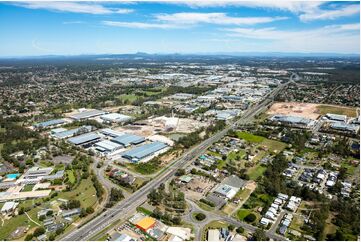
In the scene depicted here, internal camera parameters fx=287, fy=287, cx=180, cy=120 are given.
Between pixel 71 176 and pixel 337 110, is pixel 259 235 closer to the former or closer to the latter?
pixel 71 176

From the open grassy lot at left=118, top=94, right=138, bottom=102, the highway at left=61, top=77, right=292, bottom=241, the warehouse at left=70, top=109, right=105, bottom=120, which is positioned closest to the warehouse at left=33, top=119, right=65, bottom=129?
the warehouse at left=70, top=109, right=105, bottom=120

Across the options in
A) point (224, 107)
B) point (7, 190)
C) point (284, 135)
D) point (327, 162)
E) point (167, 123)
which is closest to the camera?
point (7, 190)

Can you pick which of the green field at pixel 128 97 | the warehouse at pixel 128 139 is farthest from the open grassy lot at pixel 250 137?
the green field at pixel 128 97

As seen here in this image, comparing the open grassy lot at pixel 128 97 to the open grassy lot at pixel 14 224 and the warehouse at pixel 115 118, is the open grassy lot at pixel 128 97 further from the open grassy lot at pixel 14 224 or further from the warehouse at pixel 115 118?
the open grassy lot at pixel 14 224

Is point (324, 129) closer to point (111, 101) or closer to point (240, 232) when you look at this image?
point (240, 232)

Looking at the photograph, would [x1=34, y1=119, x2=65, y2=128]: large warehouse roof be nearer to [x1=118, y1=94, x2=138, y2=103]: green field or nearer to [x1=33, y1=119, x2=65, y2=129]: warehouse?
[x1=33, y1=119, x2=65, y2=129]: warehouse

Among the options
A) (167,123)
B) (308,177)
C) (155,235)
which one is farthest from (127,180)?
(167,123)
